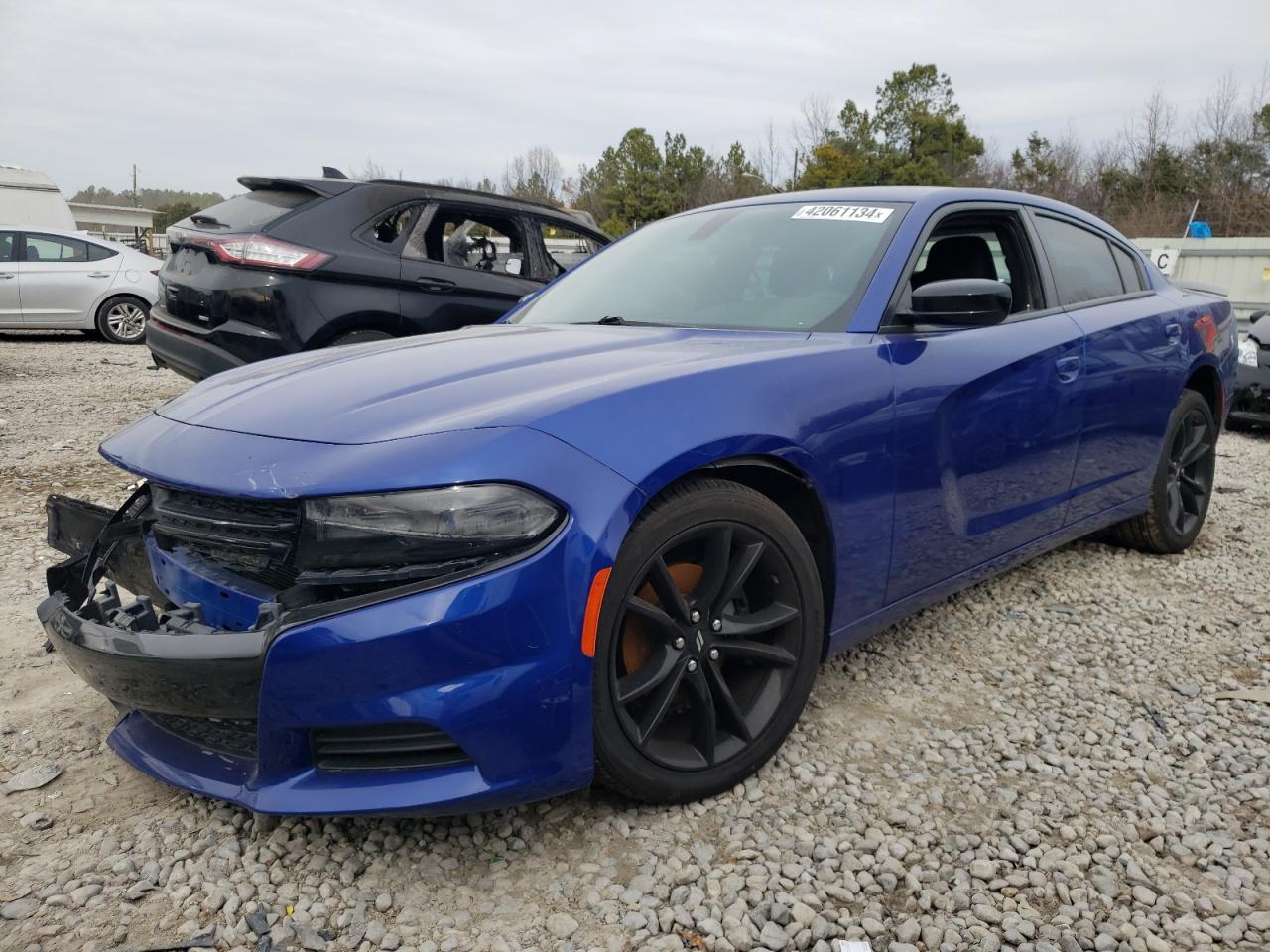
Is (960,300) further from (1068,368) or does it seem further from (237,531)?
(237,531)

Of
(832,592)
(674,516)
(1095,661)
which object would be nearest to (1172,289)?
(1095,661)

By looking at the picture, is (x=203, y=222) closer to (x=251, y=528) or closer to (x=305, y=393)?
(x=305, y=393)

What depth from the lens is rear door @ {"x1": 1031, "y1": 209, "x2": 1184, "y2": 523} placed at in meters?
3.49

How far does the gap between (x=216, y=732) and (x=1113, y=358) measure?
3207 millimetres

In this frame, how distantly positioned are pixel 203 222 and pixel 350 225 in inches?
35.0

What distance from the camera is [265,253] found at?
5.18 meters

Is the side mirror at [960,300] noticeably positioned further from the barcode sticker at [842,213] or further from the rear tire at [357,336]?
the rear tire at [357,336]

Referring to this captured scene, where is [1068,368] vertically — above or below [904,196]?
below

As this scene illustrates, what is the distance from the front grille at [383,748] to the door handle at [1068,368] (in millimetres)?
2391

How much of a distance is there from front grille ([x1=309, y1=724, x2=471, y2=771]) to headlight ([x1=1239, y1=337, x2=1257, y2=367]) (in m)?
7.77

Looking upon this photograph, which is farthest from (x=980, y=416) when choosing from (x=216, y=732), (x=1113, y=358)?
(x=216, y=732)

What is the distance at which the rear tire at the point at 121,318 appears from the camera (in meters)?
12.2

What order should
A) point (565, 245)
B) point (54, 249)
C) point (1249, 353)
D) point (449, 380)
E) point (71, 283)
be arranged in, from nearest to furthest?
point (449, 380) → point (1249, 353) → point (565, 245) → point (54, 249) → point (71, 283)

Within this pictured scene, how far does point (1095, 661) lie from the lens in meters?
3.19
